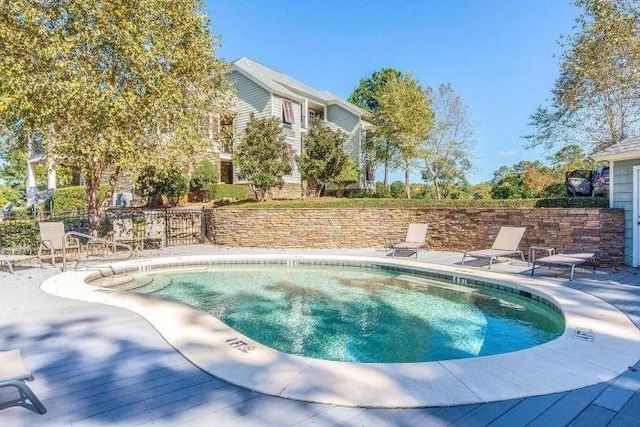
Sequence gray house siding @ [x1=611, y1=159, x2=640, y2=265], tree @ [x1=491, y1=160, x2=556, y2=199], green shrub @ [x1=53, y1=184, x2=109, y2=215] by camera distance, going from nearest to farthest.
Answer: gray house siding @ [x1=611, y1=159, x2=640, y2=265], green shrub @ [x1=53, y1=184, x2=109, y2=215], tree @ [x1=491, y1=160, x2=556, y2=199]

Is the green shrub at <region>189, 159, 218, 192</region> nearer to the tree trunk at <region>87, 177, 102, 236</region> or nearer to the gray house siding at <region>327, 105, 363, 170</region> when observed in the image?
the tree trunk at <region>87, 177, 102, 236</region>

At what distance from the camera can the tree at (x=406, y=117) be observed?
25062 mm

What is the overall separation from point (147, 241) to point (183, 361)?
12.3 m

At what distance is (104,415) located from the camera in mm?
2943

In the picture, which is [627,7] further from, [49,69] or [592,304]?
Answer: [49,69]

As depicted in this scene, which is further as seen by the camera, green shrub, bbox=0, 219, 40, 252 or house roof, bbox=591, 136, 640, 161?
green shrub, bbox=0, 219, 40, 252

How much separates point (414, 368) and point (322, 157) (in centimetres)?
1996

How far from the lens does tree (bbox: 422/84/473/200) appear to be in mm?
26031

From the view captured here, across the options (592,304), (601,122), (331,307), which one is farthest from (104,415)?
(601,122)

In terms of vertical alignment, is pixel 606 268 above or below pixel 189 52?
below

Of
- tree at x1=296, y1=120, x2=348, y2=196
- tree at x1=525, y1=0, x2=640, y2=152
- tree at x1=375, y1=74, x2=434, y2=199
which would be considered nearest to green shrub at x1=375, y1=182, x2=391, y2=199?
tree at x1=375, y1=74, x2=434, y2=199

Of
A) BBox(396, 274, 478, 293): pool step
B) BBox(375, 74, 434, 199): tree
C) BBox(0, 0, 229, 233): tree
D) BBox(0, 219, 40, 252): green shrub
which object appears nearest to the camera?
BBox(396, 274, 478, 293): pool step

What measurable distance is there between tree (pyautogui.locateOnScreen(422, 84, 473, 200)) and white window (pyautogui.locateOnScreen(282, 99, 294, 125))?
914cm

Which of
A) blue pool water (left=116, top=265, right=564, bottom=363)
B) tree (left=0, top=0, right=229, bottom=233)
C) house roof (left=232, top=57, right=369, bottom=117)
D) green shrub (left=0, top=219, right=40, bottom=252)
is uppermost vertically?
house roof (left=232, top=57, right=369, bottom=117)
